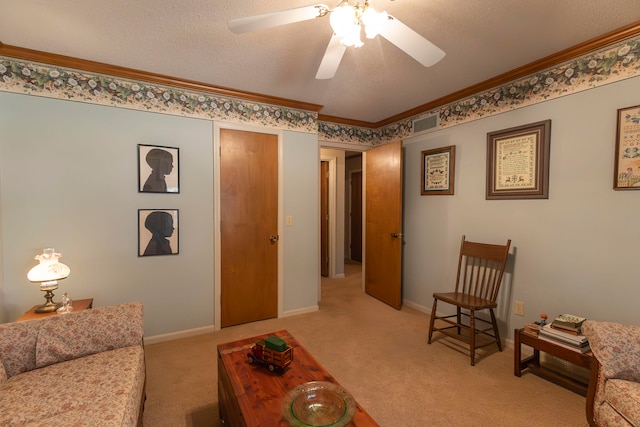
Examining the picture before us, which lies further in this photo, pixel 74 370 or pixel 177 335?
pixel 177 335

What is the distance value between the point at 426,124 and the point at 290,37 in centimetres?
206

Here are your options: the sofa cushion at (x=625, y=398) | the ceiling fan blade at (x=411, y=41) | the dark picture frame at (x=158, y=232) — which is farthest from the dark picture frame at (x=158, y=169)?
the sofa cushion at (x=625, y=398)

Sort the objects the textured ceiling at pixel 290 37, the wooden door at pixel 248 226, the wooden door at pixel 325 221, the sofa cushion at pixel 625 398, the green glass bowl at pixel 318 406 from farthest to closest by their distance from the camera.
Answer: the wooden door at pixel 325 221
the wooden door at pixel 248 226
the textured ceiling at pixel 290 37
the sofa cushion at pixel 625 398
the green glass bowl at pixel 318 406

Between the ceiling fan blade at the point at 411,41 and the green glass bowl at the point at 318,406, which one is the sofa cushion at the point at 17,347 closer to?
the green glass bowl at the point at 318,406

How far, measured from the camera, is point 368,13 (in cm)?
133

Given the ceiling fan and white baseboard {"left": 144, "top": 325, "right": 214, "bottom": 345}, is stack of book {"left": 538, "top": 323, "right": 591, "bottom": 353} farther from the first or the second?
white baseboard {"left": 144, "top": 325, "right": 214, "bottom": 345}

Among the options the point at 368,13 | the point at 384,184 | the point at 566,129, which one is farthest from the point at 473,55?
the point at 384,184

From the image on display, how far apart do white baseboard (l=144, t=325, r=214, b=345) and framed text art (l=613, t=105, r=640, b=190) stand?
3562 mm

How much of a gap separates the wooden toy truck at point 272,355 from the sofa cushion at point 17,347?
1.12 m

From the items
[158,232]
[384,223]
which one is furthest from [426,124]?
[158,232]

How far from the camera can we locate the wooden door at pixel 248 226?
9.82 feet

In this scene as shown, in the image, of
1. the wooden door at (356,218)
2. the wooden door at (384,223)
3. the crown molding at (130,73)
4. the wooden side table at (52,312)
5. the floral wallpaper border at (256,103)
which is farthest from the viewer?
the wooden door at (356,218)

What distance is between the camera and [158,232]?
2664 mm

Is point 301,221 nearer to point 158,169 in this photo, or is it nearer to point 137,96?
point 158,169
